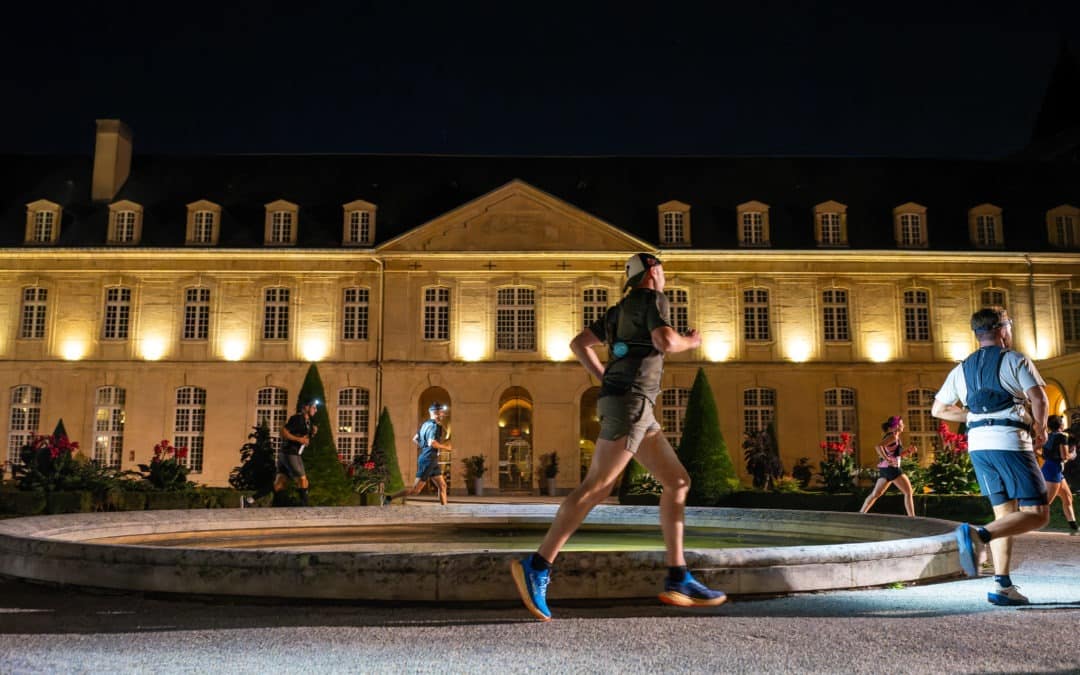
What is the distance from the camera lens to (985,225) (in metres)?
30.9

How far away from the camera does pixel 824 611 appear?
195 inches

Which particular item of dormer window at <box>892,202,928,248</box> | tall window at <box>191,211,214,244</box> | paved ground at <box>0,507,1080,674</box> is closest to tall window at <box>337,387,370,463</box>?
tall window at <box>191,211,214,244</box>

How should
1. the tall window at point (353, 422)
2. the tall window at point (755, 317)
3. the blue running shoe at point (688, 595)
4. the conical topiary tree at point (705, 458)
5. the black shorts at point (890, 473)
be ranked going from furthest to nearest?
1. the tall window at point (755, 317)
2. the tall window at point (353, 422)
3. the conical topiary tree at point (705, 458)
4. the black shorts at point (890, 473)
5. the blue running shoe at point (688, 595)

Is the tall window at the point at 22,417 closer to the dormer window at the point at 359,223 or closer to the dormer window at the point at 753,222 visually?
the dormer window at the point at 359,223

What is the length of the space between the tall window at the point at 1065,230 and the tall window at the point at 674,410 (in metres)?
13.0

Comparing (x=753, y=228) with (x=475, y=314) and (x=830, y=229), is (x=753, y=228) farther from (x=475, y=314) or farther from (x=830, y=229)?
(x=475, y=314)

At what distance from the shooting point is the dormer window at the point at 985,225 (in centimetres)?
3066

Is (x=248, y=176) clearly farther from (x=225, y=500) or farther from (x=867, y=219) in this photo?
(x=867, y=219)

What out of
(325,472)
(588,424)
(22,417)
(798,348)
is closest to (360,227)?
(588,424)

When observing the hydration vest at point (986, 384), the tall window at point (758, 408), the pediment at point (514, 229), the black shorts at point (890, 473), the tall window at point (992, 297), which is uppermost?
the pediment at point (514, 229)

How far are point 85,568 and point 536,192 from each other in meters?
24.1

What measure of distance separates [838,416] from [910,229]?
6527 millimetres

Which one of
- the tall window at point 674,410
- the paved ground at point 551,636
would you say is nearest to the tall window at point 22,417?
the tall window at point 674,410

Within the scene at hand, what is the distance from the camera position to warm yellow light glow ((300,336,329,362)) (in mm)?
29234
